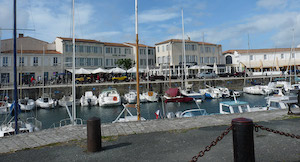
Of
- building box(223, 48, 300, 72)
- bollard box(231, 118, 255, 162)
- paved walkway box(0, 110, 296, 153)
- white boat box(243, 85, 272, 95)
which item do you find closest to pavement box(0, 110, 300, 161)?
paved walkway box(0, 110, 296, 153)

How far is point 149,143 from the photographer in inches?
256

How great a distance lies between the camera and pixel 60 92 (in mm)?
33844

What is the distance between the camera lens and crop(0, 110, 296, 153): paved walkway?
22.3 ft

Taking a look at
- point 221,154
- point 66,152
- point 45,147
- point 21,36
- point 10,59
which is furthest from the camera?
point 21,36

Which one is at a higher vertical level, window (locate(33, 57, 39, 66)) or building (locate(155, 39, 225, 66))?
building (locate(155, 39, 225, 66))

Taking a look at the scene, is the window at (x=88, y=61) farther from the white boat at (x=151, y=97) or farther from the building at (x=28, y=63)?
the white boat at (x=151, y=97)

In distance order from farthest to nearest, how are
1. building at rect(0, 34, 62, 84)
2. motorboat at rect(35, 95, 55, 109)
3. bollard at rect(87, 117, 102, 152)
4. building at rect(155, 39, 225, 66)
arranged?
building at rect(155, 39, 225, 66), building at rect(0, 34, 62, 84), motorboat at rect(35, 95, 55, 109), bollard at rect(87, 117, 102, 152)

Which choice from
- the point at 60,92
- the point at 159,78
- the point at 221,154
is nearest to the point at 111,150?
the point at 221,154

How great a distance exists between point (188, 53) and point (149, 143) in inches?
2103

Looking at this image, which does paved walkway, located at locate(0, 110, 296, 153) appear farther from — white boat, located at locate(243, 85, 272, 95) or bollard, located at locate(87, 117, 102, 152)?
white boat, located at locate(243, 85, 272, 95)

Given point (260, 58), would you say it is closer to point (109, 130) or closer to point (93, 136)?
point (109, 130)

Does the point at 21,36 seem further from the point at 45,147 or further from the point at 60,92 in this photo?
the point at 45,147

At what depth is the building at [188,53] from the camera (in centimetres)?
5628

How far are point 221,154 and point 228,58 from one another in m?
66.1
